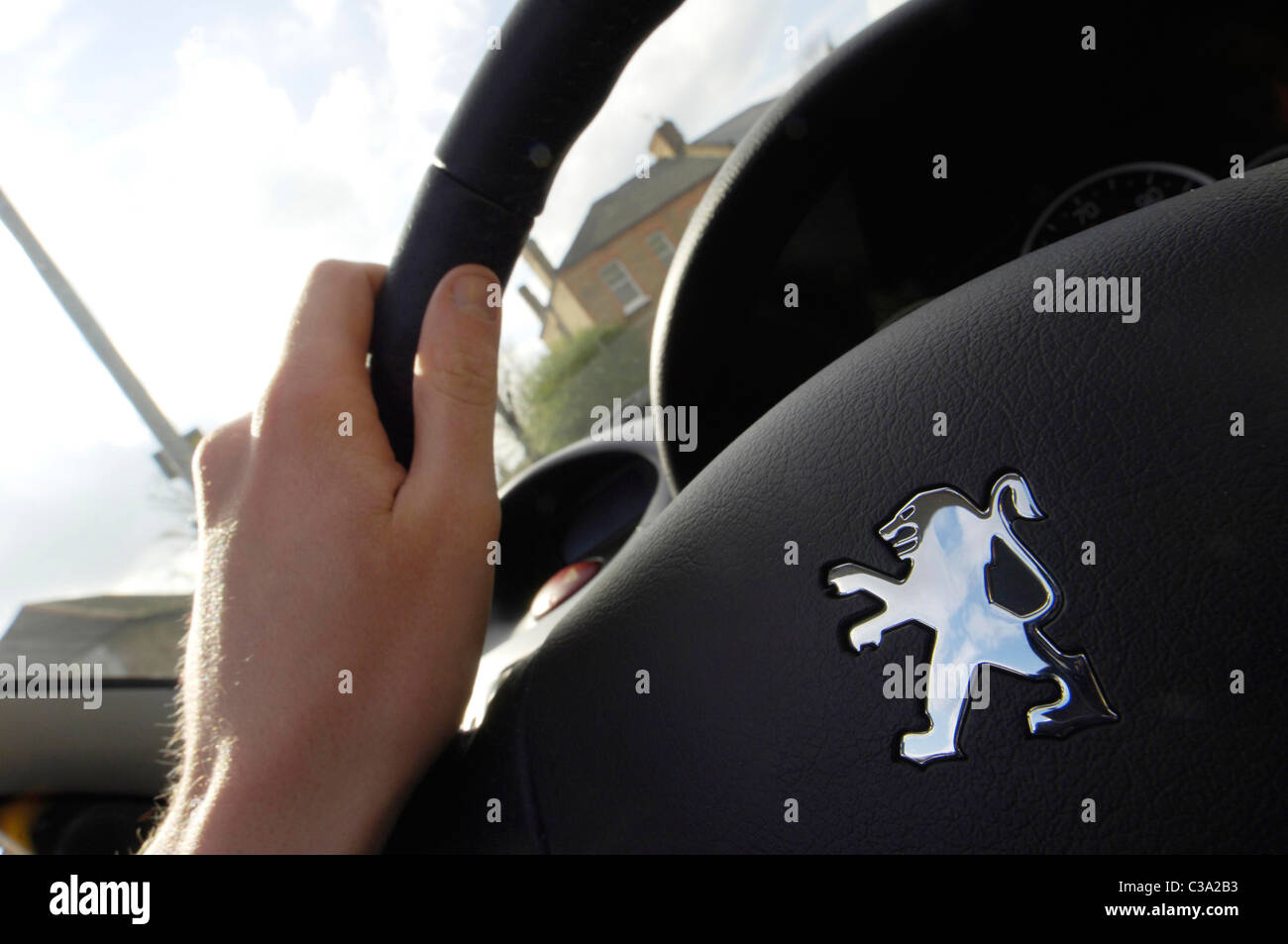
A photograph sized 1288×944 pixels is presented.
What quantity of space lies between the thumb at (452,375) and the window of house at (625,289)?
1.61 m

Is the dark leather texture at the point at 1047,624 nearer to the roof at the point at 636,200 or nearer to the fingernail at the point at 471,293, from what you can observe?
the fingernail at the point at 471,293

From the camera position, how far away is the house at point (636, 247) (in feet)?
7.38

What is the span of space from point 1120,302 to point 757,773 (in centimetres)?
45

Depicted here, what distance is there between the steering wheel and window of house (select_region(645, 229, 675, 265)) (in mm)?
1284

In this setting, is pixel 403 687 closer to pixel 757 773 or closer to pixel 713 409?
pixel 757 773

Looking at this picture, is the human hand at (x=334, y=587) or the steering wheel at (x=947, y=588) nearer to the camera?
the steering wheel at (x=947, y=588)

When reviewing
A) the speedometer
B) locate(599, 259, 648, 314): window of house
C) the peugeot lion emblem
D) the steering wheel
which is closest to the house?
locate(599, 259, 648, 314): window of house

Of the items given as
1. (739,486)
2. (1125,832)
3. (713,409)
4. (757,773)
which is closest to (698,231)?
(713,409)

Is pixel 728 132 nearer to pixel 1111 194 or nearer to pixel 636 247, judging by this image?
pixel 636 247

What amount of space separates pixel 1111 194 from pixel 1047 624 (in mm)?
1130

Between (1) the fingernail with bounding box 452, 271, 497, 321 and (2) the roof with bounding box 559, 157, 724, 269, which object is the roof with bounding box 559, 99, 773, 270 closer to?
(2) the roof with bounding box 559, 157, 724, 269

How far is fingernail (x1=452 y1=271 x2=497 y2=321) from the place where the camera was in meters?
0.93

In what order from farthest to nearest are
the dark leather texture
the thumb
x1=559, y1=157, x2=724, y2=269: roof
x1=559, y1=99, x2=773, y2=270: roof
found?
x1=559, y1=157, x2=724, y2=269: roof
x1=559, y1=99, x2=773, y2=270: roof
the thumb
the dark leather texture

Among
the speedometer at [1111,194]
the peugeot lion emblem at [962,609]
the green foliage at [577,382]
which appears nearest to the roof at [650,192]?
the green foliage at [577,382]
